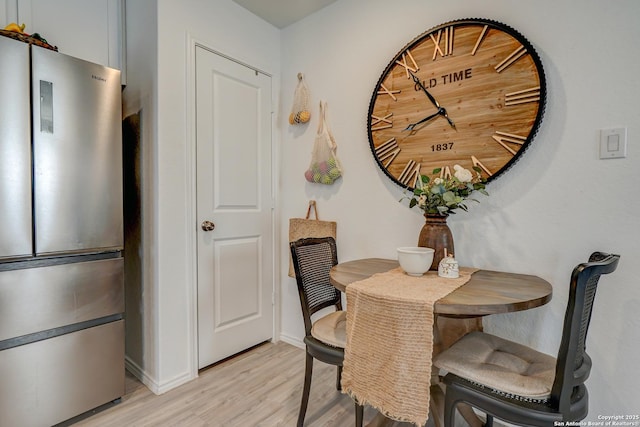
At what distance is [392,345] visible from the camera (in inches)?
44.9

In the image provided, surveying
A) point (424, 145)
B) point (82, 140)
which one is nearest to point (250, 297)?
point (82, 140)

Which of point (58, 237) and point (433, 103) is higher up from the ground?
point (433, 103)

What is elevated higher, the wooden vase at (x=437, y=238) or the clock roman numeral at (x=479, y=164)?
the clock roman numeral at (x=479, y=164)

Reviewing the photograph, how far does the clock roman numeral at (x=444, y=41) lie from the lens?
5.60 ft

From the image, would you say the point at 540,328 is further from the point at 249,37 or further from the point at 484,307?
the point at 249,37

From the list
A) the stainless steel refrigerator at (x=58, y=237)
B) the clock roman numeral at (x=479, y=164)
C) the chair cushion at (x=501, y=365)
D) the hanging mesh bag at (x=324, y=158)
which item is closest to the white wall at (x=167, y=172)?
the stainless steel refrigerator at (x=58, y=237)

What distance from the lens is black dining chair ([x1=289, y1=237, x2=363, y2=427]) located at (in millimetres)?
1452

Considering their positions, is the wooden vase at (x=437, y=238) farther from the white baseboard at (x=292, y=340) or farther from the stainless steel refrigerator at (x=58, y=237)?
the stainless steel refrigerator at (x=58, y=237)

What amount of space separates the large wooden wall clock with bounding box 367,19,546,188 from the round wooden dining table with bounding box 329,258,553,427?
0.52 meters

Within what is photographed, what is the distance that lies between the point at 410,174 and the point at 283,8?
156cm

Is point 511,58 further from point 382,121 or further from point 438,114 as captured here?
point 382,121

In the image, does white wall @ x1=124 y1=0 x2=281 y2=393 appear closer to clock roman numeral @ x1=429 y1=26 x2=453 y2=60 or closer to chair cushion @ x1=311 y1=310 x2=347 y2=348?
chair cushion @ x1=311 y1=310 x2=347 y2=348

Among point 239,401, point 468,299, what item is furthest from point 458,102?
point 239,401

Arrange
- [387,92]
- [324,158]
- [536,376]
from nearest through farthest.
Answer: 1. [536,376]
2. [387,92]
3. [324,158]
